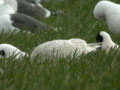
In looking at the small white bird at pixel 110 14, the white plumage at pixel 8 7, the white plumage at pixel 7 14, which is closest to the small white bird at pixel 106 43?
the small white bird at pixel 110 14

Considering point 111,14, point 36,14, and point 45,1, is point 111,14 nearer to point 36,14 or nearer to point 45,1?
point 36,14

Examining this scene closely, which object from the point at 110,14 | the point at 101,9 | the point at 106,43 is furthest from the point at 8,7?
the point at 106,43

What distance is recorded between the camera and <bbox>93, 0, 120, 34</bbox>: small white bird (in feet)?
27.8

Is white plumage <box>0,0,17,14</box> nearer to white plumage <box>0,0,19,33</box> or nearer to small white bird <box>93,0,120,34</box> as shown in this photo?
white plumage <box>0,0,19,33</box>

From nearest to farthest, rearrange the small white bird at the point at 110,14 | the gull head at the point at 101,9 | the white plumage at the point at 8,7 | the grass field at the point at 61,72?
1. the grass field at the point at 61,72
2. the small white bird at the point at 110,14
3. the gull head at the point at 101,9
4. the white plumage at the point at 8,7

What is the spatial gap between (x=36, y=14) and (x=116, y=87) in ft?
25.6

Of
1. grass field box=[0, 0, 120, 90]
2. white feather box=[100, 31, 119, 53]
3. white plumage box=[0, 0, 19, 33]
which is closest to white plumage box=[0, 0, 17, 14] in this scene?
white plumage box=[0, 0, 19, 33]

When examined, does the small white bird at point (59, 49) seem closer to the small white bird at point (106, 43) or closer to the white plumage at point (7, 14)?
the small white bird at point (106, 43)

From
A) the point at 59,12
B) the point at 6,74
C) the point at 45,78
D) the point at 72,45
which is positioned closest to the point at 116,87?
the point at 45,78

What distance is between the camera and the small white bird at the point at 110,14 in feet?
27.8

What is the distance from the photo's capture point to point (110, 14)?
28.6 feet

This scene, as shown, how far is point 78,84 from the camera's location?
378 centimetres

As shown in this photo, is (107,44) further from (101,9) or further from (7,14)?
(7,14)

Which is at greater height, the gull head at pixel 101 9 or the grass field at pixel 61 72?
the gull head at pixel 101 9
